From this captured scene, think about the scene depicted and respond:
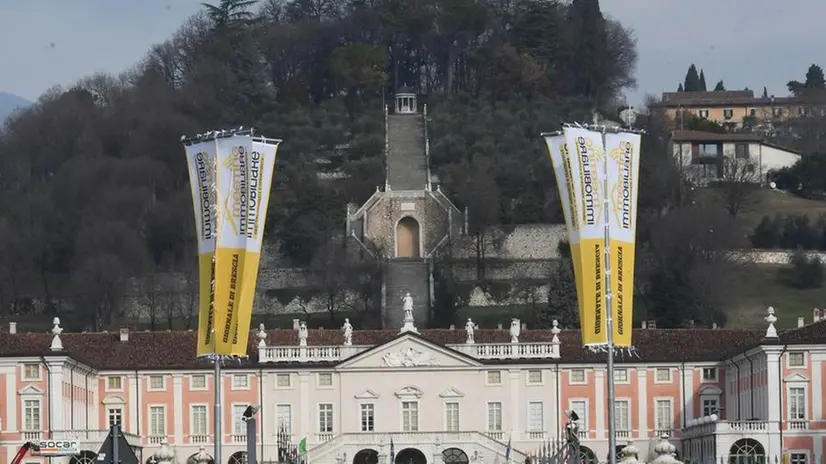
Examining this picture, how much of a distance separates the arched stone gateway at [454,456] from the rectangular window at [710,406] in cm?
860

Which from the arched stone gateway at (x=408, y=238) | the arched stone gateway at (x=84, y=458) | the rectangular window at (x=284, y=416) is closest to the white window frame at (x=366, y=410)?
the rectangular window at (x=284, y=416)

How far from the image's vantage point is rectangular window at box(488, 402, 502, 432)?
8994 cm

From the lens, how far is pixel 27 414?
279ft

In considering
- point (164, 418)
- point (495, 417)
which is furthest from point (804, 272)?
point (164, 418)

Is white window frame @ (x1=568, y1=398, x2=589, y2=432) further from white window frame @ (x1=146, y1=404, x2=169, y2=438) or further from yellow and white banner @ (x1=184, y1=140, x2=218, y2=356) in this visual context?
yellow and white banner @ (x1=184, y1=140, x2=218, y2=356)

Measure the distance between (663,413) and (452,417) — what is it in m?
7.29

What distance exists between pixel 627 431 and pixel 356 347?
9825 mm

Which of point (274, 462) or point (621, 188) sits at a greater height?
point (621, 188)

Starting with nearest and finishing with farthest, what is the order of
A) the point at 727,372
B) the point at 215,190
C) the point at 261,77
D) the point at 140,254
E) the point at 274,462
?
the point at 215,190, the point at 274,462, the point at 727,372, the point at 140,254, the point at 261,77

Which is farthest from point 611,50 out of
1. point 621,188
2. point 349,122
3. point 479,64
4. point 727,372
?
point 621,188

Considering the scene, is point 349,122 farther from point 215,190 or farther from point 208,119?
point 215,190

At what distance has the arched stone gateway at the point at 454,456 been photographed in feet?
289

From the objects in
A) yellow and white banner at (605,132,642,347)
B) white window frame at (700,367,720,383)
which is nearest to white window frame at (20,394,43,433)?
white window frame at (700,367,720,383)

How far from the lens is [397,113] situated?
149m
